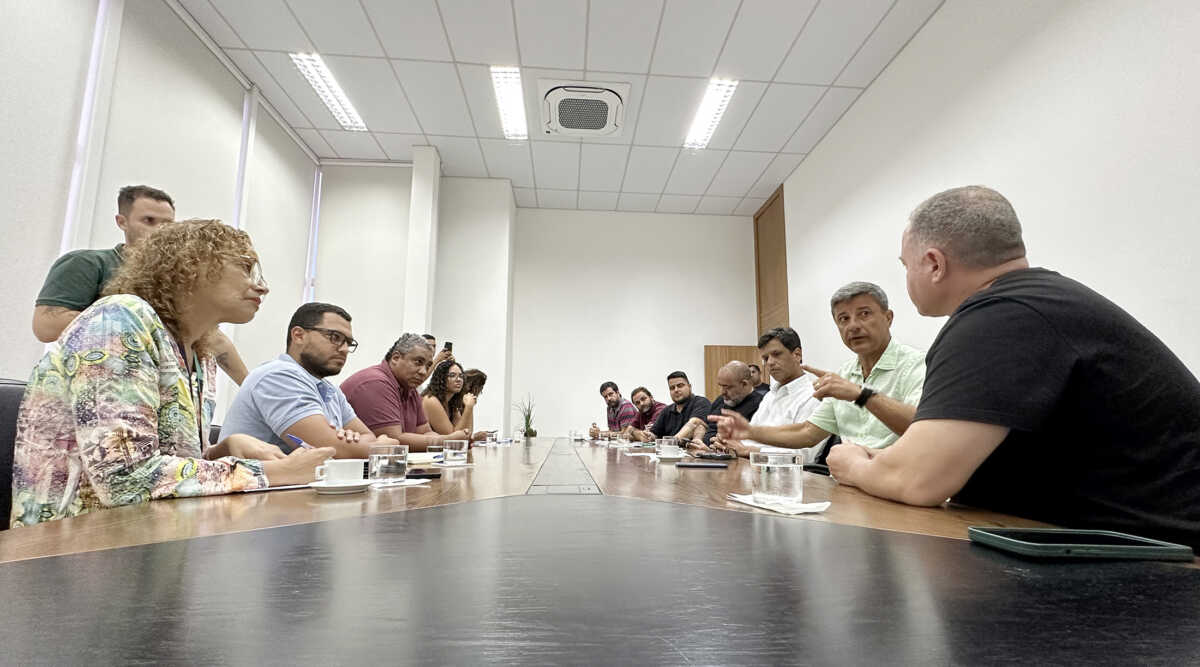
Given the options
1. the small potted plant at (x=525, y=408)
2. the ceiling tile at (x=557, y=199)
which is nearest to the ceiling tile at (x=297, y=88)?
the ceiling tile at (x=557, y=199)

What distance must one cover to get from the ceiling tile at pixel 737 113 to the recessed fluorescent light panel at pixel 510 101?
1.76 m

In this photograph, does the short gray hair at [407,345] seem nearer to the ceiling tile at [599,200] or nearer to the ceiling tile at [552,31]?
the ceiling tile at [552,31]

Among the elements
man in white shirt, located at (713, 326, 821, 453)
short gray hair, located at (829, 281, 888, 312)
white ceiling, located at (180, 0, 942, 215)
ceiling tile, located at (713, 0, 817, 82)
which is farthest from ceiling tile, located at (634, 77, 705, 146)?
short gray hair, located at (829, 281, 888, 312)

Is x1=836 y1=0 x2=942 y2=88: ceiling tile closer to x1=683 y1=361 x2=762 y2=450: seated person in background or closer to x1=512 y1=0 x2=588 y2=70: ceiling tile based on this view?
x1=512 y1=0 x2=588 y2=70: ceiling tile

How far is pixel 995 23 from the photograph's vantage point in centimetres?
301

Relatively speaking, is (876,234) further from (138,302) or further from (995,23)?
(138,302)

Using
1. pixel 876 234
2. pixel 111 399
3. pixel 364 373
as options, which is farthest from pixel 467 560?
pixel 876 234

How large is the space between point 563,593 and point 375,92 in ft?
16.1

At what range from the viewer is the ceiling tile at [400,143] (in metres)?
5.12

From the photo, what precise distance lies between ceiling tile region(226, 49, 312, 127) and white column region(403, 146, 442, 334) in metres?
1.05

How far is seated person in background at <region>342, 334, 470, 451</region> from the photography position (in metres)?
2.78

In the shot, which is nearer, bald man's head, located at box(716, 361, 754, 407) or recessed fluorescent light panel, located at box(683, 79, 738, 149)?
bald man's head, located at box(716, 361, 754, 407)

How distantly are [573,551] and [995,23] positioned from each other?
12.7 ft

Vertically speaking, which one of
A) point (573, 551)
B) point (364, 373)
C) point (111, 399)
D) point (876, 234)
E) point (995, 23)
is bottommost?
point (573, 551)
